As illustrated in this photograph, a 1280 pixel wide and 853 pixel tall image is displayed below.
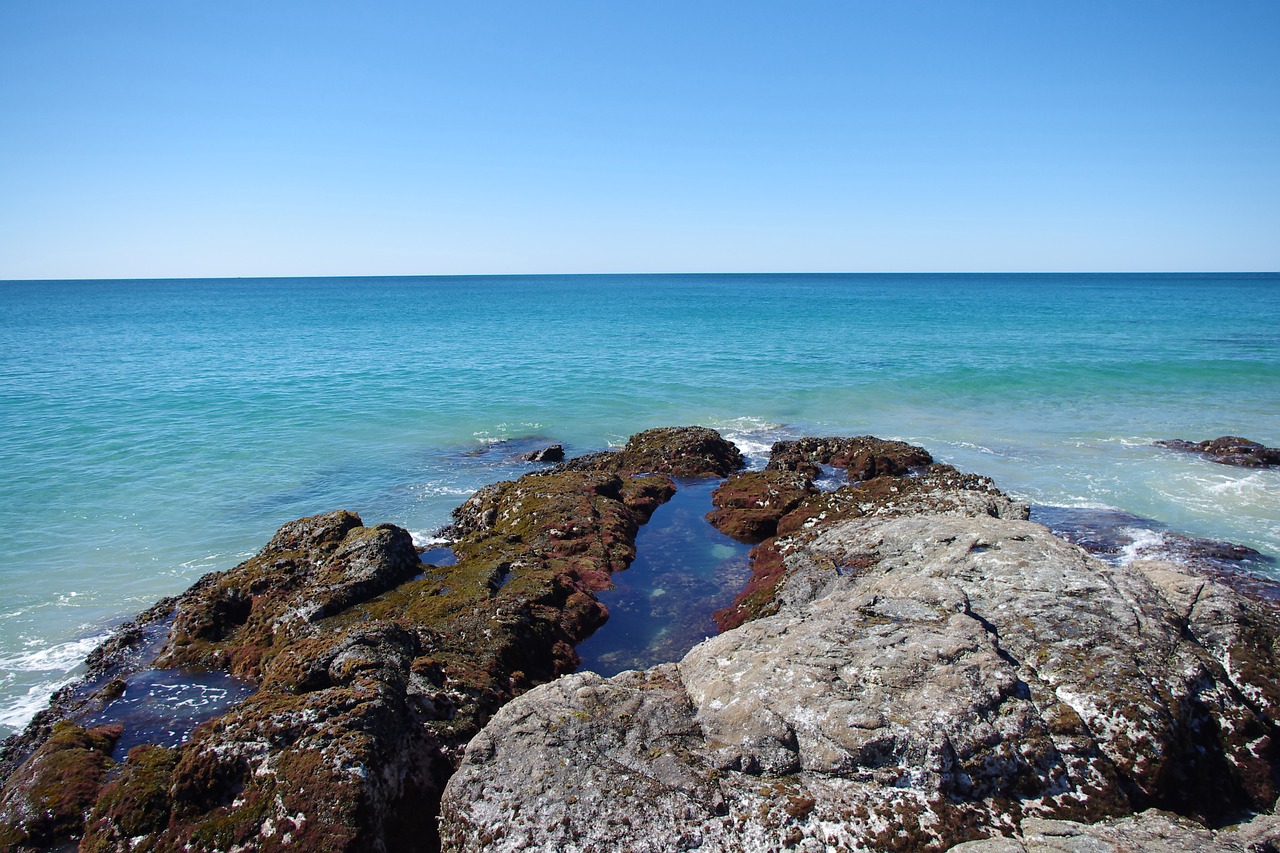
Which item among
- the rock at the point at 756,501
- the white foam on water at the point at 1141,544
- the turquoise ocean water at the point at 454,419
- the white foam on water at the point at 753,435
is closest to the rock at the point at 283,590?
the turquoise ocean water at the point at 454,419

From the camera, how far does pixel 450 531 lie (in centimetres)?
2067

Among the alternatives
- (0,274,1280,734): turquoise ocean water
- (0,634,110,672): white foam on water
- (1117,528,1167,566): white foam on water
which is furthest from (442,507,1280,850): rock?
(0,634,110,672): white foam on water

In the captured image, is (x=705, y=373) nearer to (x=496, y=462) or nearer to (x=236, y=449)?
(x=496, y=462)

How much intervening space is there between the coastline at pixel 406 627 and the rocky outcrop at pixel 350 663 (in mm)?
33

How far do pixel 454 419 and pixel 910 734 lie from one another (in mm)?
32350

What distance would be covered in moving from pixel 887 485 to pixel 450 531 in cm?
1346

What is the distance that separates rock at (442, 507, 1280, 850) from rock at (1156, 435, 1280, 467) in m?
21.3

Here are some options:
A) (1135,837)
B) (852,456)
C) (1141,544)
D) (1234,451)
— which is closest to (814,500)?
(852,456)

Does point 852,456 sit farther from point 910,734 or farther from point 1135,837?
point 1135,837

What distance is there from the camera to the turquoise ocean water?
20312 mm

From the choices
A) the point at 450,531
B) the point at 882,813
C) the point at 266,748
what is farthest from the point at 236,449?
the point at 882,813

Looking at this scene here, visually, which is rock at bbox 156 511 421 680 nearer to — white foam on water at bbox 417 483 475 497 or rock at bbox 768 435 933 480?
white foam on water at bbox 417 483 475 497

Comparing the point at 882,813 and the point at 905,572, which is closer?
the point at 882,813

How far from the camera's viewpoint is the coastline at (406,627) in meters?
7.80
